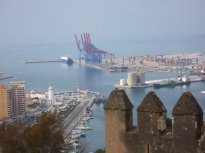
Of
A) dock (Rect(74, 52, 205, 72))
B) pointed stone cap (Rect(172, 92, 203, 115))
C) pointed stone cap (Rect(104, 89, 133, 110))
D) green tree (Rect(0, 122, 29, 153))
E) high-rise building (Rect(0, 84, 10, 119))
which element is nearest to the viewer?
pointed stone cap (Rect(172, 92, 203, 115))

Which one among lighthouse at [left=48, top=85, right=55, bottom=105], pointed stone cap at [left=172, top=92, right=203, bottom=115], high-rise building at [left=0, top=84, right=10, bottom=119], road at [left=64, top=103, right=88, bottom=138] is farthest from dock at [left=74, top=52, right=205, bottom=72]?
pointed stone cap at [left=172, top=92, right=203, bottom=115]

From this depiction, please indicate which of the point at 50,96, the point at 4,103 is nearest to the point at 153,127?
the point at 4,103

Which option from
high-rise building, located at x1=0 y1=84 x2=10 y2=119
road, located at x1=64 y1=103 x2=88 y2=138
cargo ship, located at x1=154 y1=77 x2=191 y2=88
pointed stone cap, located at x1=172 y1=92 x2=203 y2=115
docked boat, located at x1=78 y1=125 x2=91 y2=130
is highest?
cargo ship, located at x1=154 y1=77 x2=191 y2=88

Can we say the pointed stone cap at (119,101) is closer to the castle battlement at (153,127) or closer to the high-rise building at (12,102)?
the castle battlement at (153,127)

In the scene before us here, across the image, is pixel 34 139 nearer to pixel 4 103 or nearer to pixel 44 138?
pixel 44 138

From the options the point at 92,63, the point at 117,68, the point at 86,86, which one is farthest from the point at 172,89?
the point at 92,63

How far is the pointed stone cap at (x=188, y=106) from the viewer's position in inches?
52.5

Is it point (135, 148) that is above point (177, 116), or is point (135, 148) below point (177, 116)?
below

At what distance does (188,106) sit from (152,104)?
13cm

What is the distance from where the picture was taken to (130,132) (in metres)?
1.51

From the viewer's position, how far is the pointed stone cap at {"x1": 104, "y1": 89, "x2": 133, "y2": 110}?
152 cm

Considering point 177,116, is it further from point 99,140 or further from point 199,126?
point 99,140

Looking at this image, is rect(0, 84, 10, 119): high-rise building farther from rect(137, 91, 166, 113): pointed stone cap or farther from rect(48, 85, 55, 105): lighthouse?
rect(137, 91, 166, 113): pointed stone cap

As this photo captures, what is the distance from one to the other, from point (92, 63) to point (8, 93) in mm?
25034
